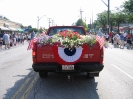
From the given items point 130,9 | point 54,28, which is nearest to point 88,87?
point 54,28

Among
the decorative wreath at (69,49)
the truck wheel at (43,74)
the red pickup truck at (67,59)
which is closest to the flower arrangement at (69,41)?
the decorative wreath at (69,49)

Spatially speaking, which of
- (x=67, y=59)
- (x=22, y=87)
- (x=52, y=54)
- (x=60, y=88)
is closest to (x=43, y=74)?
(x=22, y=87)

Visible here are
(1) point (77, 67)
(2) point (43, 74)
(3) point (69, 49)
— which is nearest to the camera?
(3) point (69, 49)

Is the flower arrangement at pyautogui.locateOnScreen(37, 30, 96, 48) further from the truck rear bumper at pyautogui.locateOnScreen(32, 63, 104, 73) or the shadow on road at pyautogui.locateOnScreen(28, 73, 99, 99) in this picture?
the shadow on road at pyautogui.locateOnScreen(28, 73, 99, 99)

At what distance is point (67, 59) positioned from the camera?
6168 millimetres

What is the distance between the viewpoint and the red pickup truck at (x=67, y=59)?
20.2 feet

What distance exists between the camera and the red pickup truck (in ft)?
20.2

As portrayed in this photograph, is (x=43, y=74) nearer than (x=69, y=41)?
No

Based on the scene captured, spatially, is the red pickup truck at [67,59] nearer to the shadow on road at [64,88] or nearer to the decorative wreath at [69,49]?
the decorative wreath at [69,49]

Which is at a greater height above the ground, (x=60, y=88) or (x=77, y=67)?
(x=77, y=67)

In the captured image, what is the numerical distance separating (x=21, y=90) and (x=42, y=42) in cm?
147

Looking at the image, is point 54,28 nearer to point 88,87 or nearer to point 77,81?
point 77,81

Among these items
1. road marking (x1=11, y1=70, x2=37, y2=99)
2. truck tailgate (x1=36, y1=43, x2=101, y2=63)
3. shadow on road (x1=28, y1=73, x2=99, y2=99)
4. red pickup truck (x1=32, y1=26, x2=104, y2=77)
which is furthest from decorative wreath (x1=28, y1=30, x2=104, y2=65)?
road marking (x1=11, y1=70, x2=37, y2=99)

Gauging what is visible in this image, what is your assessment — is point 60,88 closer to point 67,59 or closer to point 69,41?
point 67,59
